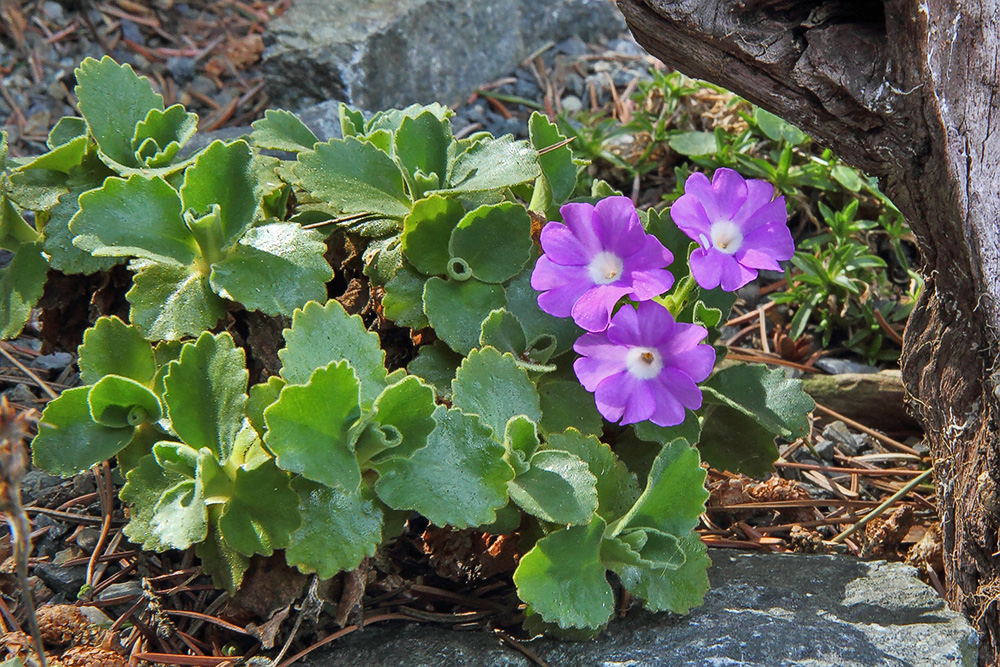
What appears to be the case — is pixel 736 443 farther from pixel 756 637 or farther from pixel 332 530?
pixel 332 530

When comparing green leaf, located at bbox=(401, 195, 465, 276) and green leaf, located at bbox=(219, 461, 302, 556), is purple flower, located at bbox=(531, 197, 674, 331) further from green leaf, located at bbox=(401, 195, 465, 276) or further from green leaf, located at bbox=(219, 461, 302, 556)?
green leaf, located at bbox=(219, 461, 302, 556)

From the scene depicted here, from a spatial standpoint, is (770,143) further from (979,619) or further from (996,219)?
(979,619)

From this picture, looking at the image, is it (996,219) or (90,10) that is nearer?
(996,219)

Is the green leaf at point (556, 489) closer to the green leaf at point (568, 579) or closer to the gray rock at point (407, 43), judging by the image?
the green leaf at point (568, 579)

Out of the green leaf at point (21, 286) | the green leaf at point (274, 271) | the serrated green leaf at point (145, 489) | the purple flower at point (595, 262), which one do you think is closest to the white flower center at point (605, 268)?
the purple flower at point (595, 262)

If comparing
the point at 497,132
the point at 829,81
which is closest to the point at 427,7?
the point at 497,132

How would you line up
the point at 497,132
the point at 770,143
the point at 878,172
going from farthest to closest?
the point at 497,132 → the point at 770,143 → the point at 878,172

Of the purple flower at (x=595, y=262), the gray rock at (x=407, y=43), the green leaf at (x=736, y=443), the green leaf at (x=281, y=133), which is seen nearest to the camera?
the purple flower at (x=595, y=262)
